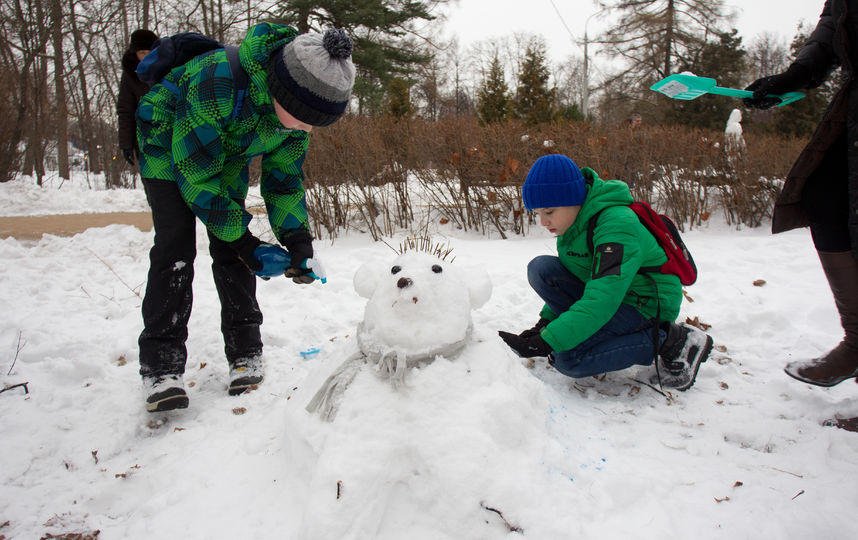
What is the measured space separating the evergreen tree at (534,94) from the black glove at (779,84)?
1167 centimetres

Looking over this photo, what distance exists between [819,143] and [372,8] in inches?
560

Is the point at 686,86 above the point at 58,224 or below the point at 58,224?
above

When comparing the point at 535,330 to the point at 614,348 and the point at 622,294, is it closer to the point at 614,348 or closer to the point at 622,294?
the point at 614,348

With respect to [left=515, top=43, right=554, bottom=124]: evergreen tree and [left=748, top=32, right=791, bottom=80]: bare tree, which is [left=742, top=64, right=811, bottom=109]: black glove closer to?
[left=515, top=43, right=554, bottom=124]: evergreen tree

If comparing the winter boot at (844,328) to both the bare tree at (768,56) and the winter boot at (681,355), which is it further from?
the bare tree at (768,56)

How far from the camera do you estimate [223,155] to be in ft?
6.32

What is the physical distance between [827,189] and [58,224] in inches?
272

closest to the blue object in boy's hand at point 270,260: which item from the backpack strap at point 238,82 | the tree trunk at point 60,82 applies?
the backpack strap at point 238,82

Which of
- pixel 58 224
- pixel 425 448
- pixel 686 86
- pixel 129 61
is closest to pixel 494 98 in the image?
pixel 58 224

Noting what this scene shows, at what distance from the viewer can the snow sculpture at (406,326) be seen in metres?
1.47

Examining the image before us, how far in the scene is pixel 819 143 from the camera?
168cm

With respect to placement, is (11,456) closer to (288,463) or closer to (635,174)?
(288,463)

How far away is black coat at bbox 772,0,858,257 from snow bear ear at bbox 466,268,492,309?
115cm

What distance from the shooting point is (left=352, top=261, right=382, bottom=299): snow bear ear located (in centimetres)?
169
